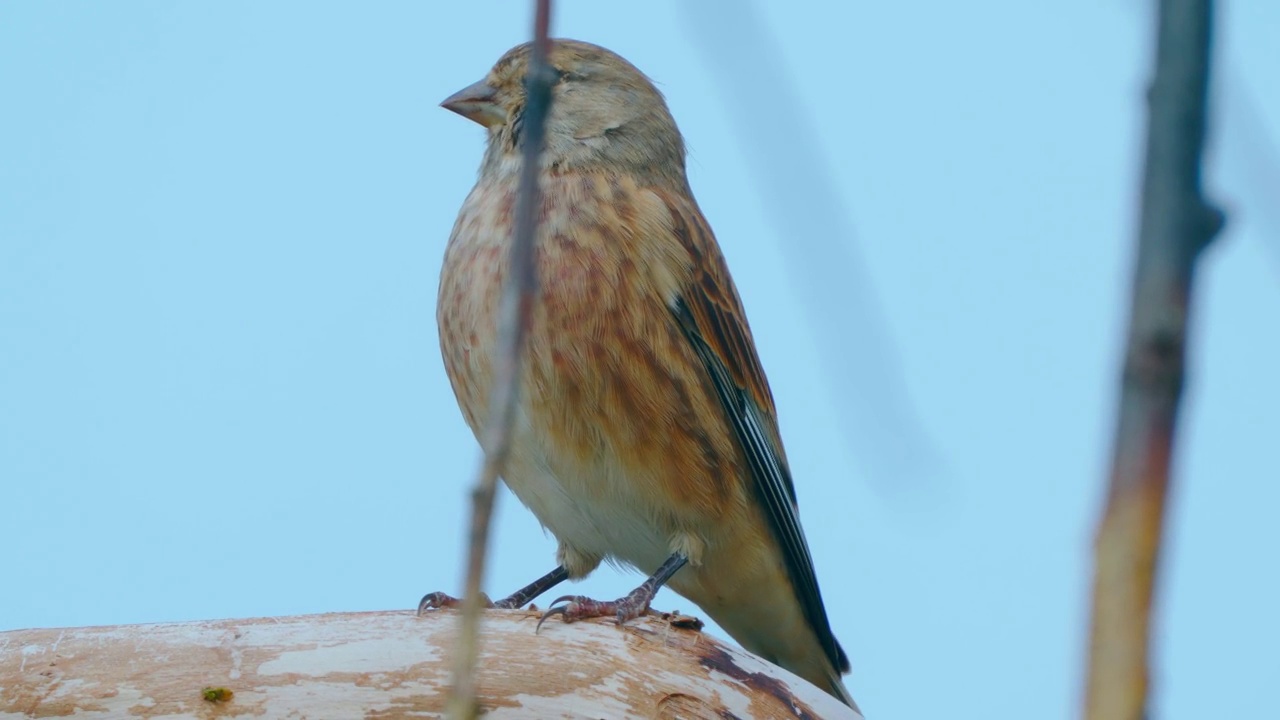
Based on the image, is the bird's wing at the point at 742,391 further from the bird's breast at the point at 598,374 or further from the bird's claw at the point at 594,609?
the bird's claw at the point at 594,609

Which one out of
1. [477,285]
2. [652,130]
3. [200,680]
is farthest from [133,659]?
[652,130]

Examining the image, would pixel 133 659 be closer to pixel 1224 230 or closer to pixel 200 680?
pixel 200 680

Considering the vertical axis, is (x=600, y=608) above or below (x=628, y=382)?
below

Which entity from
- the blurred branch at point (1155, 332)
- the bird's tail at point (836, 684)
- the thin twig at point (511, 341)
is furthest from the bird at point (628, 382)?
the blurred branch at point (1155, 332)

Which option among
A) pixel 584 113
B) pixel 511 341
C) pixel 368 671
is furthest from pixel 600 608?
pixel 511 341

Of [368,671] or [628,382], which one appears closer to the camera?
[368,671]

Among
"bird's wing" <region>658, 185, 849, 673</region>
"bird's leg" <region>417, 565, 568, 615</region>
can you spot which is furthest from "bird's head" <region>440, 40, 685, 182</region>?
"bird's leg" <region>417, 565, 568, 615</region>

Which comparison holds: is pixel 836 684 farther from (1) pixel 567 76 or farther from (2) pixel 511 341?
(2) pixel 511 341
